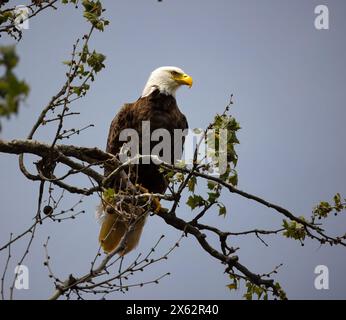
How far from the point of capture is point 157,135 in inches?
236

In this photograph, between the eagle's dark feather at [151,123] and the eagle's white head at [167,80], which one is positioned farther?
the eagle's white head at [167,80]

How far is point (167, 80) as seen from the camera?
7.01 m

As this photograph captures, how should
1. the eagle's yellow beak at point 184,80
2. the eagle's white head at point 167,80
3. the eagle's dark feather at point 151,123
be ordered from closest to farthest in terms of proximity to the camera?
the eagle's dark feather at point 151,123 < the eagle's white head at point 167,80 < the eagle's yellow beak at point 184,80

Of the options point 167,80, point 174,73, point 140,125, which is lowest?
point 140,125

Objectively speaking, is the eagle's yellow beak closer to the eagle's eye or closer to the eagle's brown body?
the eagle's eye

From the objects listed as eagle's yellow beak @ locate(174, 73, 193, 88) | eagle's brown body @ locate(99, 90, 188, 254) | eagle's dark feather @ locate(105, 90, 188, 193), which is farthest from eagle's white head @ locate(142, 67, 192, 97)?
eagle's dark feather @ locate(105, 90, 188, 193)

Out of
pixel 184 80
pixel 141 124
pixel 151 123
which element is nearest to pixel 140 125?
pixel 141 124

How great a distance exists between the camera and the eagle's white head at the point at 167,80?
6803 mm

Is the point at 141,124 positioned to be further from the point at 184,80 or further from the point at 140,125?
the point at 184,80

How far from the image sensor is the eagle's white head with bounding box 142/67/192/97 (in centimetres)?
680

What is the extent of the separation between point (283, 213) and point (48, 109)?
7.26ft

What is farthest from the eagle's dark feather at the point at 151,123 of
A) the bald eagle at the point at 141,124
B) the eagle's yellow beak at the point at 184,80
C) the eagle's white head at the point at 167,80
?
the eagle's yellow beak at the point at 184,80

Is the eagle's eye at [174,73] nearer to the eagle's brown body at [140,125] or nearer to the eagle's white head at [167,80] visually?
the eagle's white head at [167,80]
